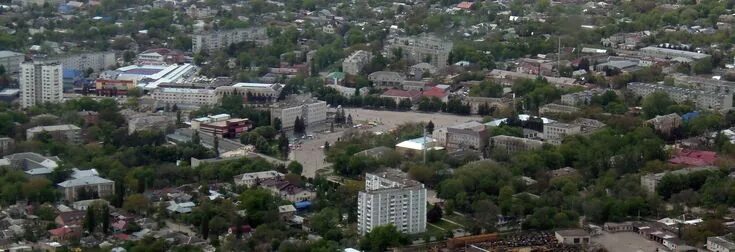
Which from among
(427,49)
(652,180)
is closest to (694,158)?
(652,180)

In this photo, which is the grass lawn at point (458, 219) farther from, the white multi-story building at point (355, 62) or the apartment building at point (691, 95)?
the white multi-story building at point (355, 62)

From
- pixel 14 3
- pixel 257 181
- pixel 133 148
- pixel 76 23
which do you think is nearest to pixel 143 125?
pixel 133 148

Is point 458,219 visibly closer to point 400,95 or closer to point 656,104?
point 656,104

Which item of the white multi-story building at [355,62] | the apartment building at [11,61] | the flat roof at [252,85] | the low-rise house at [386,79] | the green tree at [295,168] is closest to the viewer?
the green tree at [295,168]

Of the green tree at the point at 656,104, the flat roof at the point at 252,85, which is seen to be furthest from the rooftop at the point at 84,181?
the green tree at the point at 656,104

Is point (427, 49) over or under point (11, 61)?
over

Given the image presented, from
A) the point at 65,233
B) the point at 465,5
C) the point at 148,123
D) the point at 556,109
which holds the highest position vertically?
the point at 465,5
